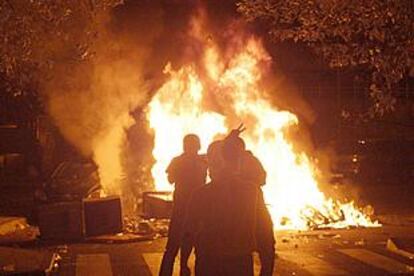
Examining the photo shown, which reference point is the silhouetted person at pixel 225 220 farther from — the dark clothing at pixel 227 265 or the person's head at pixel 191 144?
the person's head at pixel 191 144

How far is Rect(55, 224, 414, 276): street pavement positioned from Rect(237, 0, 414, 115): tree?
2510 mm

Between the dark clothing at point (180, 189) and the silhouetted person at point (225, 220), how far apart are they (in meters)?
3.92

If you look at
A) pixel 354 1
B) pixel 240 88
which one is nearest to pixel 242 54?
pixel 240 88

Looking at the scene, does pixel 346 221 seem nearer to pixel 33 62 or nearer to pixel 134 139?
pixel 33 62

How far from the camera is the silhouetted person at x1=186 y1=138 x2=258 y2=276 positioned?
20.0 ft

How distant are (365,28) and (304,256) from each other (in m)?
4.29

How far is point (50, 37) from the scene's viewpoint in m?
13.9

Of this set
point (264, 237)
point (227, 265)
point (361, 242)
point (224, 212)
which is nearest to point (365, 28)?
point (361, 242)

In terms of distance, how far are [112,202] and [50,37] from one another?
179 inches

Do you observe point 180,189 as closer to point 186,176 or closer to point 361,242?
point 186,176

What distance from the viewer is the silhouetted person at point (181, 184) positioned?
403 inches

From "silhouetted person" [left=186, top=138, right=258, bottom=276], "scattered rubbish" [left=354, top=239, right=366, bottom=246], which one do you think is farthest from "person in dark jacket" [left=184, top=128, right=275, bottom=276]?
"scattered rubbish" [left=354, top=239, right=366, bottom=246]

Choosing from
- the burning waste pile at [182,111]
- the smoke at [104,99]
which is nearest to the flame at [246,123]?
the burning waste pile at [182,111]

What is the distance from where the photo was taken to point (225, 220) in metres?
6.18
